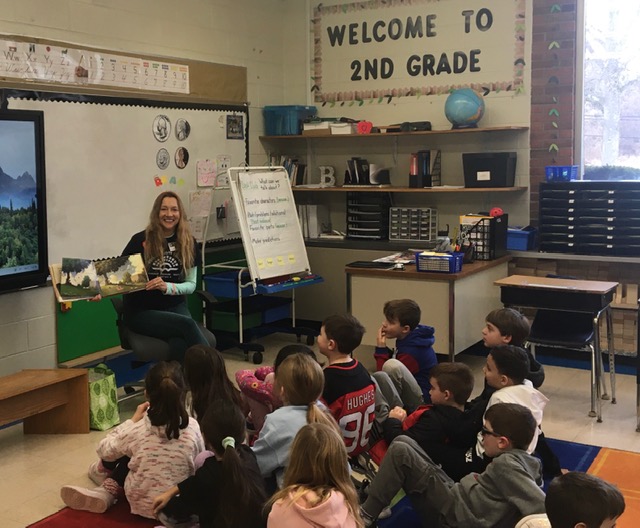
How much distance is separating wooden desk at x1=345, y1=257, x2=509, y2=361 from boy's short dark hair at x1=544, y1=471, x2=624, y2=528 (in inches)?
126

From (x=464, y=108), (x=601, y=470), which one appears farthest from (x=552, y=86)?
(x=601, y=470)

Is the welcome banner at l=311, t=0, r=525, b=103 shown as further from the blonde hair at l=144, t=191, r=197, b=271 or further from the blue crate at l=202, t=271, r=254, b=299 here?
the blonde hair at l=144, t=191, r=197, b=271

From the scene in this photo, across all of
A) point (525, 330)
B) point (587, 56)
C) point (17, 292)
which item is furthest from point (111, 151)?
point (587, 56)

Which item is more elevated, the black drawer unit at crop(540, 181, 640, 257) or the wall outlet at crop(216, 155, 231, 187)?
the wall outlet at crop(216, 155, 231, 187)

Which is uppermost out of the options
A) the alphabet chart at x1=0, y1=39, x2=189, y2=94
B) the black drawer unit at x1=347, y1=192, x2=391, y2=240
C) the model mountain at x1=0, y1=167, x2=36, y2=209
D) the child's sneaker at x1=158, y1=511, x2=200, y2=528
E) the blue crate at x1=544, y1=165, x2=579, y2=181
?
the alphabet chart at x1=0, y1=39, x2=189, y2=94

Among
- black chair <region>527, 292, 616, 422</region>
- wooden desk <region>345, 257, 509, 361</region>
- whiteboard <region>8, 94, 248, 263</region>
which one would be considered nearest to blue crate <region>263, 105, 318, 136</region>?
whiteboard <region>8, 94, 248, 263</region>

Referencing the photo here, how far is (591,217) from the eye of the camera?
5734 millimetres

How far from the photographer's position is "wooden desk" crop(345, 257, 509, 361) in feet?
17.6

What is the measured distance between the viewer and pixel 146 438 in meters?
3.37

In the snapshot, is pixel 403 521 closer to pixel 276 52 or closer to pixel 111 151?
pixel 111 151

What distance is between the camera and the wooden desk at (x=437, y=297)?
17.6 feet

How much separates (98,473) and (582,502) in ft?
8.27

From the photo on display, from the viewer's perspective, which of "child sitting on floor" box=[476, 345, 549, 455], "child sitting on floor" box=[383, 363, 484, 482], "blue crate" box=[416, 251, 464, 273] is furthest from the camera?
"blue crate" box=[416, 251, 464, 273]

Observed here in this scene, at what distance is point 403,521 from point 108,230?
3.10 m
